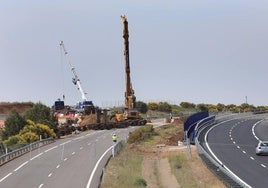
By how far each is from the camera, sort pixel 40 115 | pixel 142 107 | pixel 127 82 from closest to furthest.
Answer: pixel 40 115 → pixel 127 82 → pixel 142 107

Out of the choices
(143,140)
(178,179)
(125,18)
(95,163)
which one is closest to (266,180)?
(178,179)

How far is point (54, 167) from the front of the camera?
4672 centimetres

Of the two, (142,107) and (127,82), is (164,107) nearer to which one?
(142,107)

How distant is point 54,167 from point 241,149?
61.0 ft

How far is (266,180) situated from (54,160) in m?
20.5

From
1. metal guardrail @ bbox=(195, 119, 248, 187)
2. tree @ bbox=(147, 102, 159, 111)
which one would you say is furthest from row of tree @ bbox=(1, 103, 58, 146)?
tree @ bbox=(147, 102, 159, 111)

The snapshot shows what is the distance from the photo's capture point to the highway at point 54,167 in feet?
126

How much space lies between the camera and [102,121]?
101688 millimetres

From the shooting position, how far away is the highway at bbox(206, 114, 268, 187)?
3938cm

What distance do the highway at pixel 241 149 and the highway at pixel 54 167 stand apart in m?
9.74

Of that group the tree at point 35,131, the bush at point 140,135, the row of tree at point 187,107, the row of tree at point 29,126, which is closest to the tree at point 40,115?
the row of tree at point 29,126

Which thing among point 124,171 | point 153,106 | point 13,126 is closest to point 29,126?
point 13,126

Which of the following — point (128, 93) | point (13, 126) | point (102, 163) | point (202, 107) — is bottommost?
point (102, 163)

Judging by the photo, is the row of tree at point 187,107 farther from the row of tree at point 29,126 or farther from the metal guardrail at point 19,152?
the metal guardrail at point 19,152
